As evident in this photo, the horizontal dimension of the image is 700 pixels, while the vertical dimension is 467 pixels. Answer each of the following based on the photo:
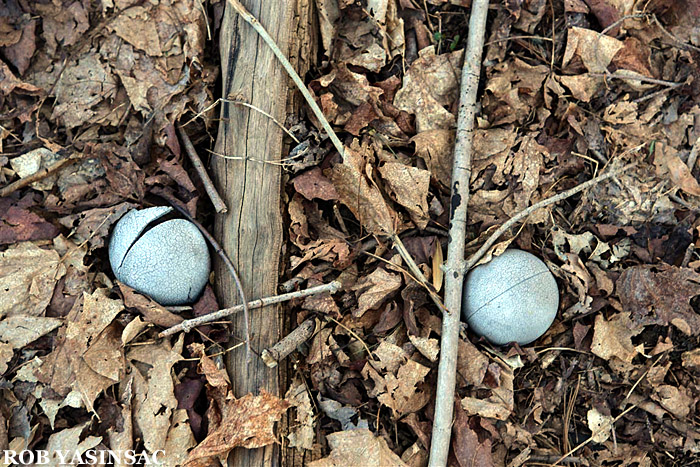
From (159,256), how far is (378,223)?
4.16ft

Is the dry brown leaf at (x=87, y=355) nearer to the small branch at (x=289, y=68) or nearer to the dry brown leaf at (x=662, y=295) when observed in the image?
the small branch at (x=289, y=68)

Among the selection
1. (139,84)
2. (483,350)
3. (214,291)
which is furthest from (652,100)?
(139,84)

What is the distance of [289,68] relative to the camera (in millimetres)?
3227

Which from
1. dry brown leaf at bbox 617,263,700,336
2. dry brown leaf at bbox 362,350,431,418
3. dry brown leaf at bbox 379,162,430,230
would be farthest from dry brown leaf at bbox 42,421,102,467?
dry brown leaf at bbox 617,263,700,336

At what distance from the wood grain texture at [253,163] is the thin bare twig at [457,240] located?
935 mm

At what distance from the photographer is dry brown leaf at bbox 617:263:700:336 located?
10.8 feet

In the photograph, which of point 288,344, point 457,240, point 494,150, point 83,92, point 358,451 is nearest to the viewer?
point 358,451

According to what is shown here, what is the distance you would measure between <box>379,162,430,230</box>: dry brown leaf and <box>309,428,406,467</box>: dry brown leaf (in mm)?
1294

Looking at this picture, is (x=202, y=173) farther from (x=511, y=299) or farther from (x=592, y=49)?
(x=592, y=49)

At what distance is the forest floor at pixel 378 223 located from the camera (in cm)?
302

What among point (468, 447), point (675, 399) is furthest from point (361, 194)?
point (675, 399)

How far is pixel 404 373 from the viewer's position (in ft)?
10.2

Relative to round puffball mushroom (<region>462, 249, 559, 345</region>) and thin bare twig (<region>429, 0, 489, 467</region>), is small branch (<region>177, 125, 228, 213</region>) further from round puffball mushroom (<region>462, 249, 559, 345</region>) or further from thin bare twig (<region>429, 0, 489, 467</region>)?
round puffball mushroom (<region>462, 249, 559, 345</region>)

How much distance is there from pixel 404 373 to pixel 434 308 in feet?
1.45
